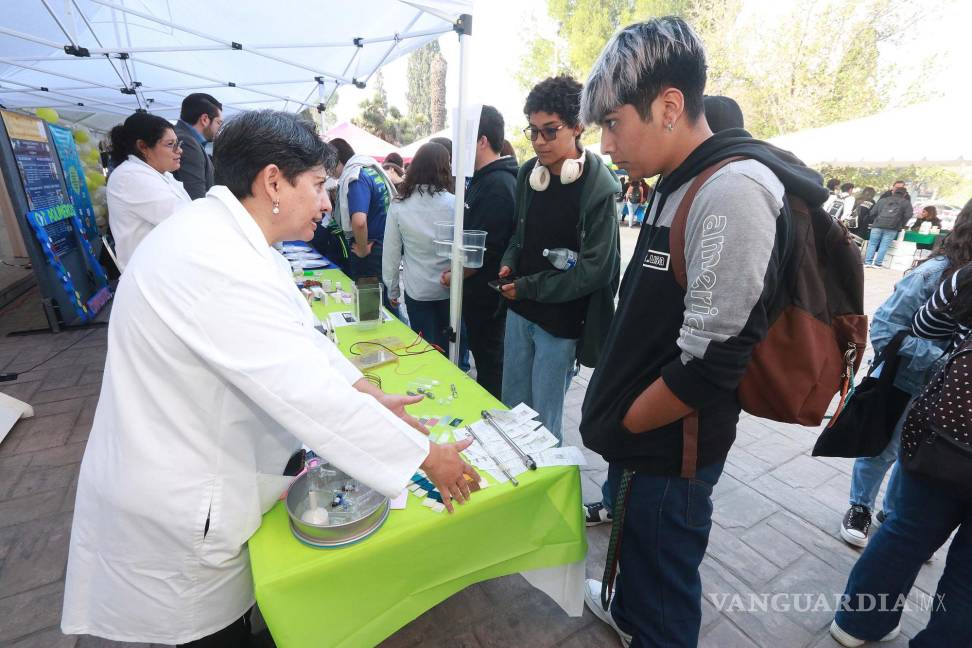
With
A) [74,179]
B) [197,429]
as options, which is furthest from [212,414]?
[74,179]

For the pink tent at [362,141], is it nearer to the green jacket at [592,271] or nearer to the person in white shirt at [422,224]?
the person in white shirt at [422,224]

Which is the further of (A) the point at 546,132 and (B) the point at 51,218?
(B) the point at 51,218

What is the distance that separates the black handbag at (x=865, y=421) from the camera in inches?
67.0

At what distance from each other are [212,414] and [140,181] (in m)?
2.68

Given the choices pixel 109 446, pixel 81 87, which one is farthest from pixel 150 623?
pixel 81 87

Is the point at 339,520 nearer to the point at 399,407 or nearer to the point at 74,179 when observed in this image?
the point at 399,407

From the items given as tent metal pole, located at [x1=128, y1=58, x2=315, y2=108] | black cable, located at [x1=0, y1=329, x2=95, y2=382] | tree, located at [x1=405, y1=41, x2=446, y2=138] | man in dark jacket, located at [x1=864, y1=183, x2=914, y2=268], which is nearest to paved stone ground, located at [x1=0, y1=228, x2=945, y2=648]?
black cable, located at [x1=0, y1=329, x2=95, y2=382]

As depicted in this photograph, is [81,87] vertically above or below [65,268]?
above

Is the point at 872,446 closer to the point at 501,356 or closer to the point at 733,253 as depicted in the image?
the point at 733,253

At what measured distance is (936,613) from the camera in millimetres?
1388

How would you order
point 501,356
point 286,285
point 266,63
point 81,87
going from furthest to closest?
point 81,87 < point 266,63 < point 501,356 < point 286,285

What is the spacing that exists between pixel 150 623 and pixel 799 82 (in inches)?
891

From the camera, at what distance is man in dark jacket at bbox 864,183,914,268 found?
29.1ft

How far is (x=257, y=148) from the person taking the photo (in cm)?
100
